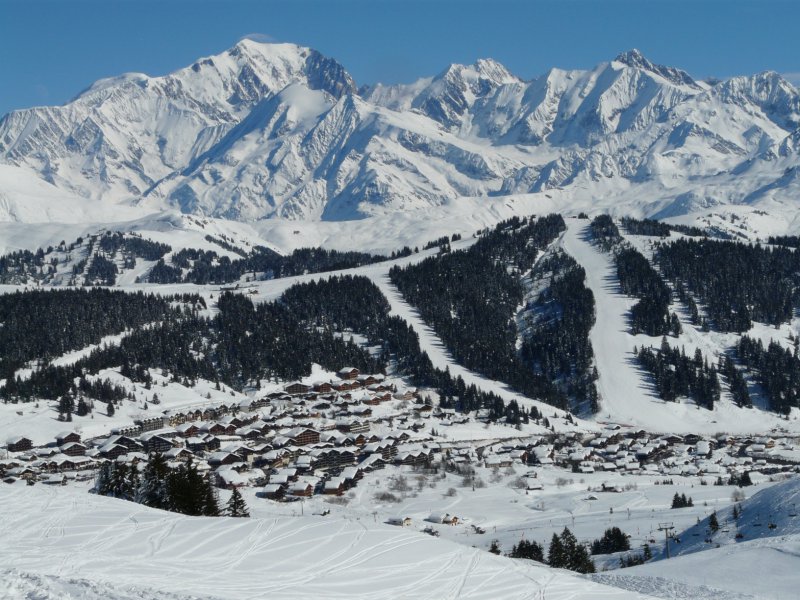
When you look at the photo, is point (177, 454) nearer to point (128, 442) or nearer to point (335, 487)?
point (128, 442)

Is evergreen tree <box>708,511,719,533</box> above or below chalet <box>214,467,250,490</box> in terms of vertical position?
below

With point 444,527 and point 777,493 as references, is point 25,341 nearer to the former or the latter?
point 444,527

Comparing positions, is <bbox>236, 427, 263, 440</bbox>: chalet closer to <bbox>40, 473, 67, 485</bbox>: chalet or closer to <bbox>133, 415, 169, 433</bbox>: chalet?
<bbox>133, 415, 169, 433</bbox>: chalet

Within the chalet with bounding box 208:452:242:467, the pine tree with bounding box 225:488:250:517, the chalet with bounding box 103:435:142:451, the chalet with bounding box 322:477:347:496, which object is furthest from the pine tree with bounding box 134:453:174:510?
the chalet with bounding box 103:435:142:451

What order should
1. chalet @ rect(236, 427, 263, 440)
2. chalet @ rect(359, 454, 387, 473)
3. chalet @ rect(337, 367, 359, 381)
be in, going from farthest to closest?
chalet @ rect(337, 367, 359, 381)
chalet @ rect(236, 427, 263, 440)
chalet @ rect(359, 454, 387, 473)

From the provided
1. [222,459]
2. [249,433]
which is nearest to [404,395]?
[249,433]

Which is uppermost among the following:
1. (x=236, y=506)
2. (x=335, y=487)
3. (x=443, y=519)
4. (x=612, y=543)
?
(x=335, y=487)

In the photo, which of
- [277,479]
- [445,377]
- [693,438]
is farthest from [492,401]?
[277,479]
